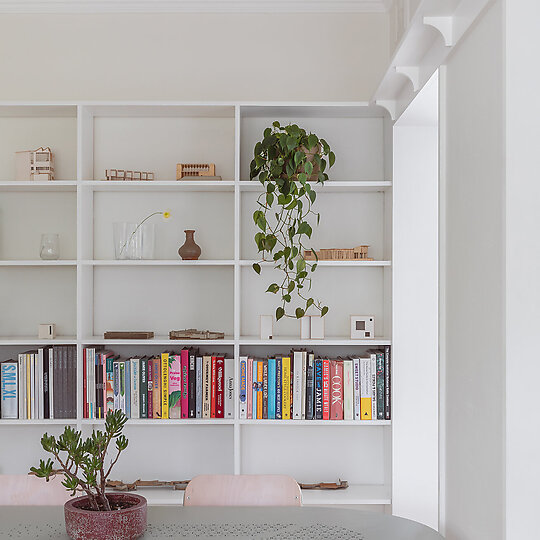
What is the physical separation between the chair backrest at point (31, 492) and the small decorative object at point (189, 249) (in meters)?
1.17

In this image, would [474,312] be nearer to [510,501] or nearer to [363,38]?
[510,501]

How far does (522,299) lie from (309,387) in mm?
1691

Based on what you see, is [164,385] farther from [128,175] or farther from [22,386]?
[128,175]

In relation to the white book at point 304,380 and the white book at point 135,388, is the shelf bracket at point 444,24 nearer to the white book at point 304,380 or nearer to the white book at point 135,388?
the white book at point 304,380

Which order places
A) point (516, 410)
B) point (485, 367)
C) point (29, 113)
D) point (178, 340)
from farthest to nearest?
point (29, 113), point (178, 340), point (485, 367), point (516, 410)

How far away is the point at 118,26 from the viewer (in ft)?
11.2

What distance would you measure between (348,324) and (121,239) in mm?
1130

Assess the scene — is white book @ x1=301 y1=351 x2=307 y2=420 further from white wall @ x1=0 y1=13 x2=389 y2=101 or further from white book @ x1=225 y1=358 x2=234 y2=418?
white wall @ x1=0 y1=13 x2=389 y2=101

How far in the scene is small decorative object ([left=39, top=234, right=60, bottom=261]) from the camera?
319 centimetres

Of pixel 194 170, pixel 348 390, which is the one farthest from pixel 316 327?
pixel 194 170

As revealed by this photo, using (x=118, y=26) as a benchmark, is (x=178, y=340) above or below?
below

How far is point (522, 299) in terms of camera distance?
59.9 inches

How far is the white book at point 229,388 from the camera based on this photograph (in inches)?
122

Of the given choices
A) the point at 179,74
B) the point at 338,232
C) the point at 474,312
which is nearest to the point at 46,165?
the point at 179,74
